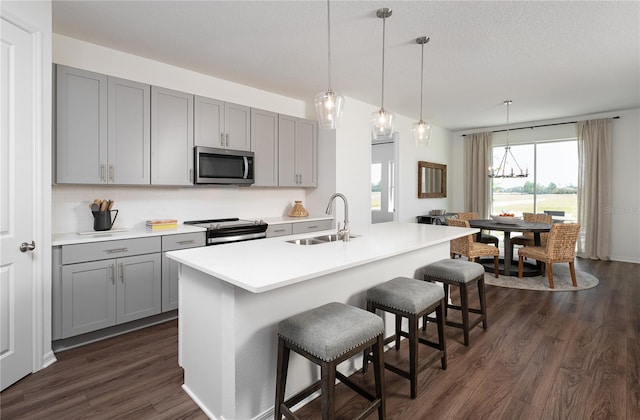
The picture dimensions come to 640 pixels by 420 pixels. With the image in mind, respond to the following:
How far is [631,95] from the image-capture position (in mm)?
4805

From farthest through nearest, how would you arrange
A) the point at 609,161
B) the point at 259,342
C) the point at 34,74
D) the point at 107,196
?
the point at 609,161 → the point at 107,196 → the point at 34,74 → the point at 259,342

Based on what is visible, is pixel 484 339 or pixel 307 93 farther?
pixel 307 93

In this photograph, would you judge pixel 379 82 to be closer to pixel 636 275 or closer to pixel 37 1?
pixel 37 1

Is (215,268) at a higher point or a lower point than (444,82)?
lower

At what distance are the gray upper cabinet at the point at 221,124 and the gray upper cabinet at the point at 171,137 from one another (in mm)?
111

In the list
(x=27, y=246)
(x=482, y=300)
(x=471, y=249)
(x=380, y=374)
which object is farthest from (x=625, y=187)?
(x=27, y=246)

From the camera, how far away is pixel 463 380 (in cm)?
221

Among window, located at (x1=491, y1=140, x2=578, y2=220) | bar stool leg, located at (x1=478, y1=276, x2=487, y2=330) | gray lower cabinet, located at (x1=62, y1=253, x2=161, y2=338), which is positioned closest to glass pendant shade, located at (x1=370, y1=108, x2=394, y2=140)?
bar stool leg, located at (x1=478, y1=276, x2=487, y2=330)

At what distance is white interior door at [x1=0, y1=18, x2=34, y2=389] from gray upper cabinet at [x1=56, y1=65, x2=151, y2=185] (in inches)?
21.4

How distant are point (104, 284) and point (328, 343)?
218cm

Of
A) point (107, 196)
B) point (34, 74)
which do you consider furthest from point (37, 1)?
point (107, 196)

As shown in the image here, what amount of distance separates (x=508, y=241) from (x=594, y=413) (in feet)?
10.3

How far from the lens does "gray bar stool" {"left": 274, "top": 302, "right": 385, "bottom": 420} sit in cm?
148

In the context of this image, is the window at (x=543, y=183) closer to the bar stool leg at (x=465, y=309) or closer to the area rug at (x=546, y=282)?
the area rug at (x=546, y=282)
